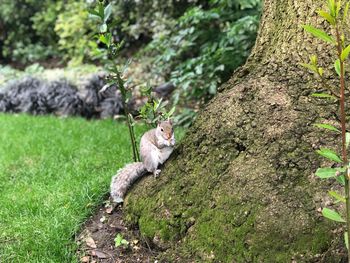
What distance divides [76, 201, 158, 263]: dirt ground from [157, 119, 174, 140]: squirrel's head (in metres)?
0.54

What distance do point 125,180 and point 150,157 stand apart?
0.23 m

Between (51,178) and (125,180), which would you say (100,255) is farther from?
(51,178)

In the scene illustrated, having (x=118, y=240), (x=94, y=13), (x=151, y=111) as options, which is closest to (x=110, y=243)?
(x=118, y=240)

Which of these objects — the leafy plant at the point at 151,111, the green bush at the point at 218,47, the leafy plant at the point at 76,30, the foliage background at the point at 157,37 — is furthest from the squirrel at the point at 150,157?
the leafy plant at the point at 76,30

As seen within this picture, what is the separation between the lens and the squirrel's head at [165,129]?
2.98 metres

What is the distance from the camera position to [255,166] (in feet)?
8.24

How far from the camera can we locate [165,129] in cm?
302

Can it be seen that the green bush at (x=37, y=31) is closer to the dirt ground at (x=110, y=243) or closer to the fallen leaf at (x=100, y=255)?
the dirt ground at (x=110, y=243)

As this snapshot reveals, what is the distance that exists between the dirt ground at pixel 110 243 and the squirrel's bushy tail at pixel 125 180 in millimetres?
92

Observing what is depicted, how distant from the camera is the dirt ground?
272 centimetres

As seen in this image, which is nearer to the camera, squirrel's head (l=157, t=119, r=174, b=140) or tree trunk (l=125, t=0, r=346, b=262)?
tree trunk (l=125, t=0, r=346, b=262)

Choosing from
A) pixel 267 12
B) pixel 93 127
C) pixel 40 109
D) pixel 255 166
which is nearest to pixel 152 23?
pixel 40 109

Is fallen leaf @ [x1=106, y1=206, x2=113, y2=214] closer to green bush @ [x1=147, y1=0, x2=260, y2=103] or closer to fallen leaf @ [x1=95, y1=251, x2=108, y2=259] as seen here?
fallen leaf @ [x1=95, y1=251, x2=108, y2=259]

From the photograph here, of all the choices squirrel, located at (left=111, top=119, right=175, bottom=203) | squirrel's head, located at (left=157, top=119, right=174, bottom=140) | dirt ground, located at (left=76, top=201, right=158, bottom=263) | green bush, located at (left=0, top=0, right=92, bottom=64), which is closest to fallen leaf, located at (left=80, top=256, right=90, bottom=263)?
dirt ground, located at (left=76, top=201, right=158, bottom=263)
